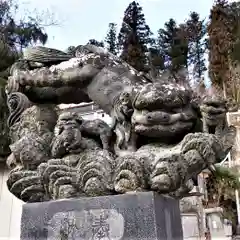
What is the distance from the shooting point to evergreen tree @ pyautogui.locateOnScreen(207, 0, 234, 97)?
13.5m

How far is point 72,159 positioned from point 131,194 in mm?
453

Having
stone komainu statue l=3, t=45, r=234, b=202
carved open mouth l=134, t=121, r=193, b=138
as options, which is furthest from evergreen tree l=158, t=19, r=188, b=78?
carved open mouth l=134, t=121, r=193, b=138

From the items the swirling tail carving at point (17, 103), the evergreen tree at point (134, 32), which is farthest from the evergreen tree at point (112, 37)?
the swirling tail carving at point (17, 103)

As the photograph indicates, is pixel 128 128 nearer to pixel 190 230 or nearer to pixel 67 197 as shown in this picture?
pixel 67 197

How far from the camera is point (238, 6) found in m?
15.0

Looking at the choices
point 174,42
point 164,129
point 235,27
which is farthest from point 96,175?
point 174,42

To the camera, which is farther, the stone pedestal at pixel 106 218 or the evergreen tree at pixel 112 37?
the evergreen tree at pixel 112 37

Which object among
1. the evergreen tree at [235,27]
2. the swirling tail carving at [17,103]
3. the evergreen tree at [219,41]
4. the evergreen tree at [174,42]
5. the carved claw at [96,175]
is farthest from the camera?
the evergreen tree at [174,42]

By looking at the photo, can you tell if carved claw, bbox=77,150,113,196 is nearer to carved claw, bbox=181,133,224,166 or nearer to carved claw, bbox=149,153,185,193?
carved claw, bbox=149,153,185,193

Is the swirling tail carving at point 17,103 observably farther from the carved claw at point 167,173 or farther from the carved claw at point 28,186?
the carved claw at point 167,173

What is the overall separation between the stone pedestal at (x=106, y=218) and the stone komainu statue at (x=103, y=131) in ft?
0.20

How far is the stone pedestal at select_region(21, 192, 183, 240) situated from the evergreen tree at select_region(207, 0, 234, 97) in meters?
11.1

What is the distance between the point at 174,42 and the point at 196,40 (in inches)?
39.4

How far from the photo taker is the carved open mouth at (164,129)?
222cm
